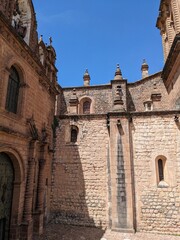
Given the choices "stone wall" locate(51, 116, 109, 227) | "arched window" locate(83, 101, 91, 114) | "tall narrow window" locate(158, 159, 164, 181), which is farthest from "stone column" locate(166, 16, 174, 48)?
"arched window" locate(83, 101, 91, 114)

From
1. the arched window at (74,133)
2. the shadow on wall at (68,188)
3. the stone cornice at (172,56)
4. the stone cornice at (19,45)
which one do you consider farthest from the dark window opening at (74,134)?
the stone cornice at (172,56)

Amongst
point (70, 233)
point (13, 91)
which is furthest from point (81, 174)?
point (13, 91)

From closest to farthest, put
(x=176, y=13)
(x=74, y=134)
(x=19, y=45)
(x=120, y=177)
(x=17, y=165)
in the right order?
(x=17, y=165) < (x=19, y=45) < (x=120, y=177) < (x=74, y=134) < (x=176, y=13)

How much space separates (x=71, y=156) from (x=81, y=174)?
112 cm

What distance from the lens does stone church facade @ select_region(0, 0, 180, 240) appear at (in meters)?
6.62

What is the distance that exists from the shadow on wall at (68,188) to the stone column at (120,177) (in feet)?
Result: 3.96

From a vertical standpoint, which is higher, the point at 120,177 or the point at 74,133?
the point at 74,133

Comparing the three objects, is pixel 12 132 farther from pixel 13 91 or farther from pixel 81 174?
pixel 81 174

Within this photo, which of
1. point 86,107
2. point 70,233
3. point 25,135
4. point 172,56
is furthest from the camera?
point 86,107

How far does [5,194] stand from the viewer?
6.36m

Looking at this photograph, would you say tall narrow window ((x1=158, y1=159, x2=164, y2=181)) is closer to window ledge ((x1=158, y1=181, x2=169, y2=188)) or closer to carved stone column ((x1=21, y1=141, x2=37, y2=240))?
window ledge ((x1=158, y1=181, x2=169, y2=188))

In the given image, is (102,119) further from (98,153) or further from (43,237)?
(43,237)

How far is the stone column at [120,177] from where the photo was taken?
8.09 meters

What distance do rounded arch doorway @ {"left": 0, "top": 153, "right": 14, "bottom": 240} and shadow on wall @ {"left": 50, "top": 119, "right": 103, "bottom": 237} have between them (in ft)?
10.8
